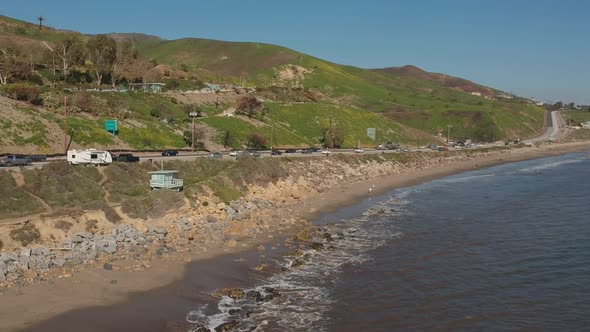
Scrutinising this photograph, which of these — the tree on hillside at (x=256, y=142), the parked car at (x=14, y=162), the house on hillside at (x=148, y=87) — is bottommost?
the parked car at (x=14, y=162)

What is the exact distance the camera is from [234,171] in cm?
5953

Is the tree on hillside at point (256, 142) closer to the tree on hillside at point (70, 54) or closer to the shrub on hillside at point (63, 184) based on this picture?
the tree on hillside at point (70, 54)

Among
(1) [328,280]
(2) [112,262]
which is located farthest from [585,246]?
(2) [112,262]

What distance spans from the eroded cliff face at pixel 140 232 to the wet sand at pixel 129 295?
4.41 feet

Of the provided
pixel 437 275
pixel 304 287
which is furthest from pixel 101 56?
pixel 437 275

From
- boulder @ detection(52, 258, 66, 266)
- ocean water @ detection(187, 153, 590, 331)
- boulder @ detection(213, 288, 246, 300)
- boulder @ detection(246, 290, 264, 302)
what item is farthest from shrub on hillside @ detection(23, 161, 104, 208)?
boulder @ detection(246, 290, 264, 302)

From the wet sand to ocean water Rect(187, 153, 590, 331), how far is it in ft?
5.86

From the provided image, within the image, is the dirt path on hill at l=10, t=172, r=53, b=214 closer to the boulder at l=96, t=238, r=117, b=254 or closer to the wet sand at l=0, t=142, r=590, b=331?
the boulder at l=96, t=238, r=117, b=254

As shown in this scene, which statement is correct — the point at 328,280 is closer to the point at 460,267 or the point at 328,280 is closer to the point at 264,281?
the point at 264,281

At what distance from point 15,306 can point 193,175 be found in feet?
110

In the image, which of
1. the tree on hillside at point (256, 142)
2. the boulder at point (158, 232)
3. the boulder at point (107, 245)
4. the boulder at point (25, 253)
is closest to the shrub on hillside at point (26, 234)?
the boulder at point (25, 253)

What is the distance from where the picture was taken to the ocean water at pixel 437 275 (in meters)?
26.6

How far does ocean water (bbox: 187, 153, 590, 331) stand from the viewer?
26578 millimetres

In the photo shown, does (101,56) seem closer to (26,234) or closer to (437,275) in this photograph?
(26,234)
